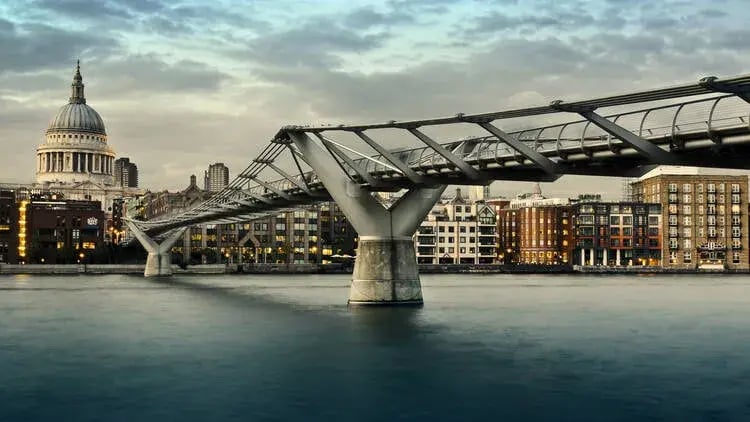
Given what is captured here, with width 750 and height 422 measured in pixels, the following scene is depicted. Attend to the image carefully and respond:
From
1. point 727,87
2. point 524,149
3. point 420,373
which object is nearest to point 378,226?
point 524,149

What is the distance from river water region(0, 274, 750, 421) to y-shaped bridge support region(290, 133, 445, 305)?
225cm

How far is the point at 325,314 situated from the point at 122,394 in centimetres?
3465

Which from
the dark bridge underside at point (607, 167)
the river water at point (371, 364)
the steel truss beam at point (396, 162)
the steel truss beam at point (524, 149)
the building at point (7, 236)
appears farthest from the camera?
the building at point (7, 236)

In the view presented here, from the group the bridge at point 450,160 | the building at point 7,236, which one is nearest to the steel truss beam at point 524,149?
the bridge at point 450,160

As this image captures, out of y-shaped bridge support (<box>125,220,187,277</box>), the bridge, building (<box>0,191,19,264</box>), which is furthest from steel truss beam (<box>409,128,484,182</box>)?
building (<box>0,191,19,264</box>)

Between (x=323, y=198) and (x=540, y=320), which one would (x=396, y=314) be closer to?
(x=540, y=320)

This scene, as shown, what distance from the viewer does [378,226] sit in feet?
219

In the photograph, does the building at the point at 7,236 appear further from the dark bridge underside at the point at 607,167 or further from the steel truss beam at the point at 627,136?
the steel truss beam at the point at 627,136

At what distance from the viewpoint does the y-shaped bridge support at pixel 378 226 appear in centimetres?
6644

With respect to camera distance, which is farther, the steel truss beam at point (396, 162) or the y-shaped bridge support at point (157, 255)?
the y-shaped bridge support at point (157, 255)

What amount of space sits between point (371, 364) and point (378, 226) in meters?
24.7

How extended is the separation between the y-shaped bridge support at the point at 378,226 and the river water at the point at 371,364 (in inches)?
88.6

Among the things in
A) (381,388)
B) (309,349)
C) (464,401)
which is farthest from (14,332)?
(464,401)

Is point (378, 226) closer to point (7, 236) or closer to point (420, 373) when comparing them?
point (420, 373)
